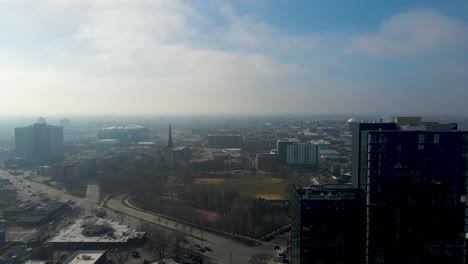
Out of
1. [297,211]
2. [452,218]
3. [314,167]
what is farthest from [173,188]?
[452,218]

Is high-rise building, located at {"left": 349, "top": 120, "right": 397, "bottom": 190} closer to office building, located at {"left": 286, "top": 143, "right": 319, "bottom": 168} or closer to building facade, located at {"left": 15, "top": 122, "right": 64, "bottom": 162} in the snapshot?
office building, located at {"left": 286, "top": 143, "right": 319, "bottom": 168}

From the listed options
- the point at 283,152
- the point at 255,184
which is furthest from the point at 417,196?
the point at 283,152

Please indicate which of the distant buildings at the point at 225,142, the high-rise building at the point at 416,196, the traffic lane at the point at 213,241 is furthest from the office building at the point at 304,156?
the high-rise building at the point at 416,196

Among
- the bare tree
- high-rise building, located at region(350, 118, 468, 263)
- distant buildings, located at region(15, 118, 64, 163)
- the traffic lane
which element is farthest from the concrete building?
high-rise building, located at region(350, 118, 468, 263)

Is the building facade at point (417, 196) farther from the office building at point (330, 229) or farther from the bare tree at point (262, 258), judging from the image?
the bare tree at point (262, 258)

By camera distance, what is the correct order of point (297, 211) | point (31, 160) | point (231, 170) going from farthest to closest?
1. point (31, 160)
2. point (231, 170)
3. point (297, 211)

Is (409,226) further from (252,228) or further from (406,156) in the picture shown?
(252,228)
